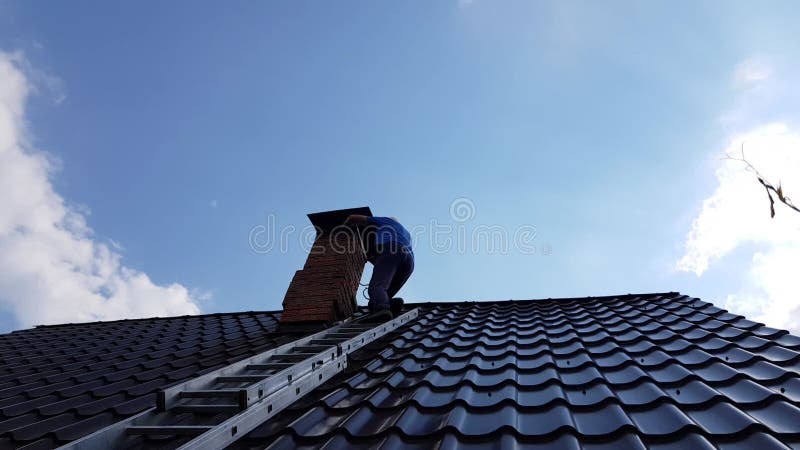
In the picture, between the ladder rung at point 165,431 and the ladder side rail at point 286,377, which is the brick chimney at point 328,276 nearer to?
the ladder side rail at point 286,377

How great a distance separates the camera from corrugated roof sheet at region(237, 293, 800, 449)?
2.13 metres

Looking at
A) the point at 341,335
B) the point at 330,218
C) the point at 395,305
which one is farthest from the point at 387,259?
the point at 341,335

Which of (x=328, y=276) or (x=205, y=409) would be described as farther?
(x=328, y=276)

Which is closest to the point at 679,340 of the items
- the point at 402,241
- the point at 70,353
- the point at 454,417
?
the point at 454,417

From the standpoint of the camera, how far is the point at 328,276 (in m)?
5.81

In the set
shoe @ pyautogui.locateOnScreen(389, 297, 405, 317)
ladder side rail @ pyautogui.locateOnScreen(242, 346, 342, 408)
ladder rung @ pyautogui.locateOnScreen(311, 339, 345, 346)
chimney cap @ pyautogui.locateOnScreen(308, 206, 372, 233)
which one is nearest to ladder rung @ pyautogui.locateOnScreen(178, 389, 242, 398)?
ladder side rail @ pyautogui.locateOnScreen(242, 346, 342, 408)

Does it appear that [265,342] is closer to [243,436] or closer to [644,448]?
[243,436]

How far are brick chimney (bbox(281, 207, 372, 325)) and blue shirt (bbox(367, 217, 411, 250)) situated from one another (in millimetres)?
524

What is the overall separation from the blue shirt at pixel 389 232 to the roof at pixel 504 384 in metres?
1.00

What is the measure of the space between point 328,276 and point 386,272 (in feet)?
2.47

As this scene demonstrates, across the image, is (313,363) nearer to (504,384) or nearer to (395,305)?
(504,384)

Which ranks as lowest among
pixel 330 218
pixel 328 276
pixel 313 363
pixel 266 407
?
pixel 266 407

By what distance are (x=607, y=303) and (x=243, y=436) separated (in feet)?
16.3

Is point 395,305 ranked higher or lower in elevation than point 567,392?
higher
